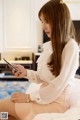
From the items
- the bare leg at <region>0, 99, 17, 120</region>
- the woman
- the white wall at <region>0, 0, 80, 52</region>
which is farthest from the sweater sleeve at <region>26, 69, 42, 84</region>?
the white wall at <region>0, 0, 80, 52</region>

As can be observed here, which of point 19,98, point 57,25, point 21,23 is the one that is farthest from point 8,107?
point 21,23

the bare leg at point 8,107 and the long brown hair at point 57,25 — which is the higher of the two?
the long brown hair at point 57,25

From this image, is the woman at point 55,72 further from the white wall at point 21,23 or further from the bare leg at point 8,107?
the white wall at point 21,23

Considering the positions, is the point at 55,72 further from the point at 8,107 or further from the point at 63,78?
the point at 8,107

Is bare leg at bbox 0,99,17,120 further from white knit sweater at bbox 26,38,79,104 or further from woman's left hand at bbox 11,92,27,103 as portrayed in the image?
white knit sweater at bbox 26,38,79,104

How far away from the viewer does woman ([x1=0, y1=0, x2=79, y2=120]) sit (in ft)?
4.29

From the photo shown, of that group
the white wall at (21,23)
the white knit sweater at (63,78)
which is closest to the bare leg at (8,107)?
the white knit sweater at (63,78)

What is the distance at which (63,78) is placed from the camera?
130 cm

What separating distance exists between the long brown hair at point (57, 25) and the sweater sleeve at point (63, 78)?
1.6 inches

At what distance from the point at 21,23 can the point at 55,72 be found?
373cm

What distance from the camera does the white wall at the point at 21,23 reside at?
4879mm

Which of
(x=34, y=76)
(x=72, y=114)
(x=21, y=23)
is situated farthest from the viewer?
(x=21, y=23)

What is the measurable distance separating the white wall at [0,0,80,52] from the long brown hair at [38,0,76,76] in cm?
360

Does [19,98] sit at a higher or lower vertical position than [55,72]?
lower
